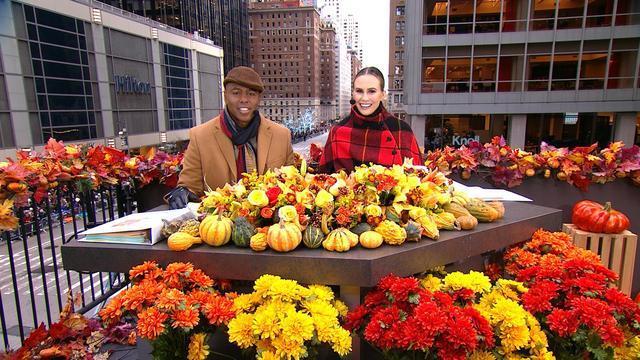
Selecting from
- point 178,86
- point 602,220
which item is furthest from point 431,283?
point 178,86

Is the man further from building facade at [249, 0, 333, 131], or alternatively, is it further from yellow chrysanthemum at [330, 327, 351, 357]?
building facade at [249, 0, 333, 131]

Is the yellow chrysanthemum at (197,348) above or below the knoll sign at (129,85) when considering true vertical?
below

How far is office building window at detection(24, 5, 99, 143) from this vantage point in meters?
24.0

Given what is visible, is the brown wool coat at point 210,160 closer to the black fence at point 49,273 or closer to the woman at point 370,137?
the woman at point 370,137

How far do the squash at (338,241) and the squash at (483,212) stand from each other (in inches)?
38.9

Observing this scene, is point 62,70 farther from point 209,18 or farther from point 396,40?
point 209,18

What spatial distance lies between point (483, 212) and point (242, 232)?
5.12 feet

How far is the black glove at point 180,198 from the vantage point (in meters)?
3.06

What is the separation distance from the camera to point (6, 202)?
2590mm

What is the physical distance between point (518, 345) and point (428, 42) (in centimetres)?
2381

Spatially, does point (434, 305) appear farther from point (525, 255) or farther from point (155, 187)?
point (155, 187)

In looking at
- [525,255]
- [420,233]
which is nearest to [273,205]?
[420,233]

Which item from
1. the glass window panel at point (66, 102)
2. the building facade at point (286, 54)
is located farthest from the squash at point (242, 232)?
the building facade at point (286, 54)

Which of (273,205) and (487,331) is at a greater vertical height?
(273,205)
